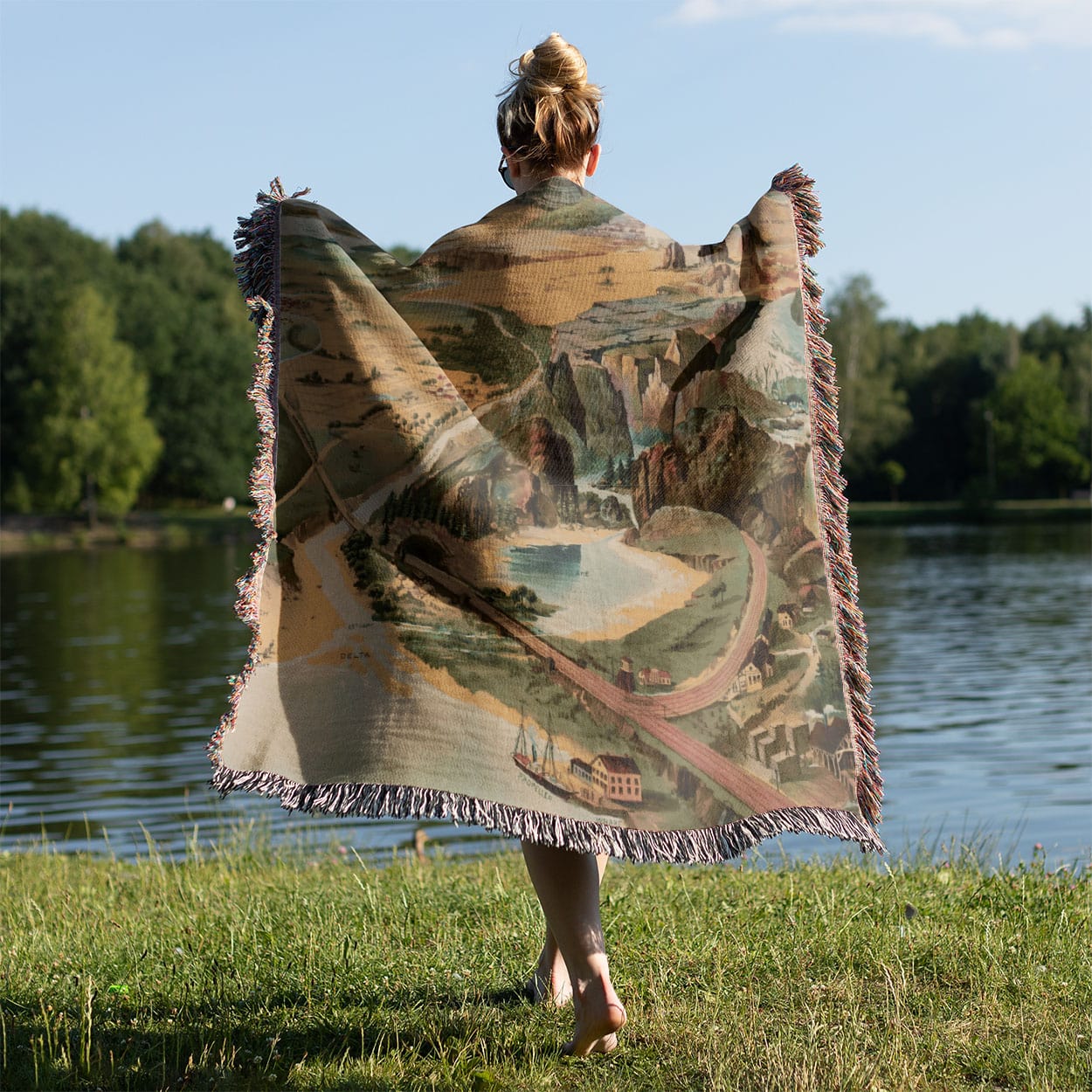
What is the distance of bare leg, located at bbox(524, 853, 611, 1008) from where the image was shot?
3.23 m

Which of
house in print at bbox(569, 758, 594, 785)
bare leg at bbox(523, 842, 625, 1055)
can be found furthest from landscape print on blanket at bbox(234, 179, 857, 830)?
bare leg at bbox(523, 842, 625, 1055)

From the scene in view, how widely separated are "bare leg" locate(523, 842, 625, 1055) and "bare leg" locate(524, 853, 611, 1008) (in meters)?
0.24

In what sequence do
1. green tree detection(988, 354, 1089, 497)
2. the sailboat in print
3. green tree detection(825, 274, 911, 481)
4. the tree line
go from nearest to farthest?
the sailboat in print, the tree line, green tree detection(825, 274, 911, 481), green tree detection(988, 354, 1089, 497)

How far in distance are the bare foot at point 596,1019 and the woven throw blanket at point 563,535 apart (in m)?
0.31

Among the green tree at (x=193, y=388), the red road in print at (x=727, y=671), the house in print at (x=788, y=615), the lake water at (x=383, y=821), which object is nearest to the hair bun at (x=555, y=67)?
the red road in print at (x=727, y=671)

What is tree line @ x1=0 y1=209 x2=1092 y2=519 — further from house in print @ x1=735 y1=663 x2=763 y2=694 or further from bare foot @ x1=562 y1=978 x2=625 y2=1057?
bare foot @ x1=562 y1=978 x2=625 y2=1057

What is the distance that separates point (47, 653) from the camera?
20781 mm

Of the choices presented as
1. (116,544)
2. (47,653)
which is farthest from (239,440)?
(47,653)

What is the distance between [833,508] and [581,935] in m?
1.12

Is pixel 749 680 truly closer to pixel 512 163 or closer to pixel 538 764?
pixel 538 764

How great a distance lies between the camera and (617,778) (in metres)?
2.96

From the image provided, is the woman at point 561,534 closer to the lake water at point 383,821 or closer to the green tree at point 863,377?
the lake water at point 383,821

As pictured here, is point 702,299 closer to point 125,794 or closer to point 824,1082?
point 824,1082

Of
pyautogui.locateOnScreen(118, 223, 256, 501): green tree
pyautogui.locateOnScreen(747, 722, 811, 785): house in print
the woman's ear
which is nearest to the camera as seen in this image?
pyautogui.locateOnScreen(747, 722, 811, 785): house in print
